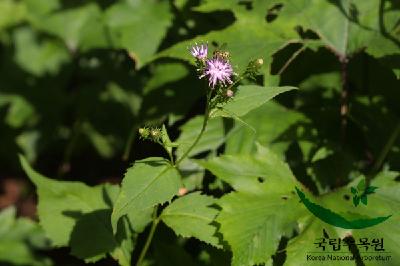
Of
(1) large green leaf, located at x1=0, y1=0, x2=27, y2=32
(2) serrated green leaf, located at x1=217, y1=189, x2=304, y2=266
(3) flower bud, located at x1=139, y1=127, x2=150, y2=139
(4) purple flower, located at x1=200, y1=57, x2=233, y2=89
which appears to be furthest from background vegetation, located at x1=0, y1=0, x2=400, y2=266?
(1) large green leaf, located at x1=0, y1=0, x2=27, y2=32

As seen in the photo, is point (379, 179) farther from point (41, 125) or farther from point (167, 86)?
point (41, 125)

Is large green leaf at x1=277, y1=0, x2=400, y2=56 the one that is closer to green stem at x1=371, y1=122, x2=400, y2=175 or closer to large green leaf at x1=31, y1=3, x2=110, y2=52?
green stem at x1=371, y1=122, x2=400, y2=175

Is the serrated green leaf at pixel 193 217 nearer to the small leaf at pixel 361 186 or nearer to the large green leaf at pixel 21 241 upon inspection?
the small leaf at pixel 361 186

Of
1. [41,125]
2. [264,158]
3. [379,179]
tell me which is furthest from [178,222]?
[41,125]

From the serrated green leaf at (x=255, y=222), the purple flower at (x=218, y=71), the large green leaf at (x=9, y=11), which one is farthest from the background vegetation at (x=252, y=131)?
the large green leaf at (x=9, y=11)

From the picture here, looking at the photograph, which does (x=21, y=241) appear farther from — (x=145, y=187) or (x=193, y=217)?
(x=145, y=187)

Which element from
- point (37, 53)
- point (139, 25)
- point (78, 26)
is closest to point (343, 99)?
point (139, 25)
